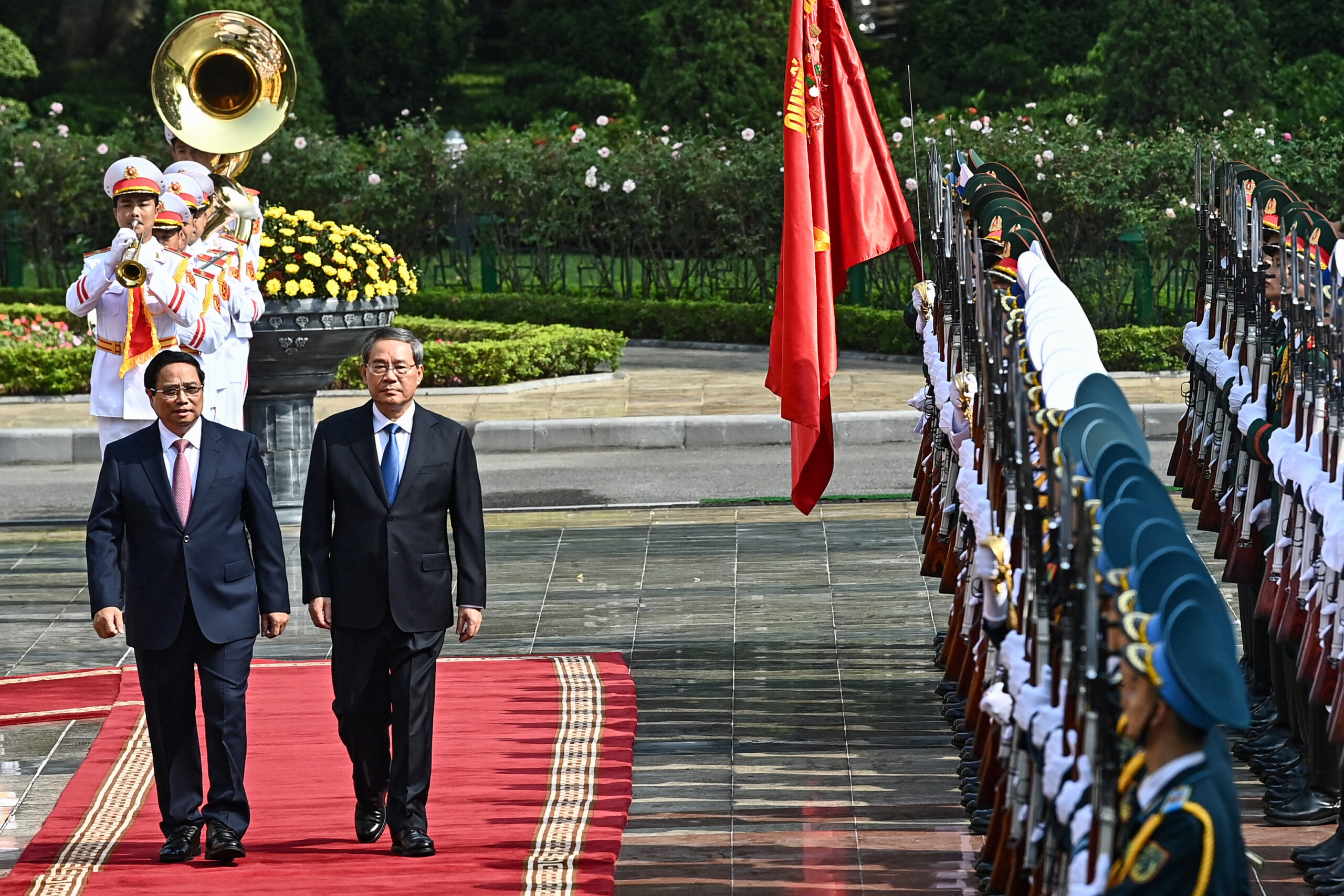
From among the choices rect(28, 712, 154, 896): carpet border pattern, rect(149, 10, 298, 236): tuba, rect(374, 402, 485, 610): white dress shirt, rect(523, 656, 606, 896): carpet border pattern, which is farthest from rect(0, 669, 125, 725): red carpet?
rect(149, 10, 298, 236): tuba

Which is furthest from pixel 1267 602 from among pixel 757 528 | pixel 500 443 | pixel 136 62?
pixel 136 62

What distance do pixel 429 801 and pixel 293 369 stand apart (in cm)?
498

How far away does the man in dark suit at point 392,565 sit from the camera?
5617mm

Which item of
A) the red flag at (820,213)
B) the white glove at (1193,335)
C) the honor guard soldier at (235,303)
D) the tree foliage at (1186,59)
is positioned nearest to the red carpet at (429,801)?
the red flag at (820,213)

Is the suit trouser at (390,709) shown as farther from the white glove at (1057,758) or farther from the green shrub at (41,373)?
the green shrub at (41,373)

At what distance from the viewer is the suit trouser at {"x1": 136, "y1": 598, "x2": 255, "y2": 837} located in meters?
5.62

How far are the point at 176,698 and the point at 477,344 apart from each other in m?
10.7

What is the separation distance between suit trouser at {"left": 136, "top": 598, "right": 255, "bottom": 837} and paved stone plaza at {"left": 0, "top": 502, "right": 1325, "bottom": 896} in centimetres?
60

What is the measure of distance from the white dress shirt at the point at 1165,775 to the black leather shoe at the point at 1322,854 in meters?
2.24

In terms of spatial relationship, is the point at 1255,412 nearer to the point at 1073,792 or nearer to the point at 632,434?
the point at 1073,792

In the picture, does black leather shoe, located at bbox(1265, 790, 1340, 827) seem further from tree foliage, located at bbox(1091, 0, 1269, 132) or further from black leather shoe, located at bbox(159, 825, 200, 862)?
tree foliage, located at bbox(1091, 0, 1269, 132)

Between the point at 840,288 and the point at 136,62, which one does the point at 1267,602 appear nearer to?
the point at 840,288

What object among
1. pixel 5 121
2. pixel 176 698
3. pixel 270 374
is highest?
pixel 5 121

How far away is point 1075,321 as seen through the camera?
204 inches
